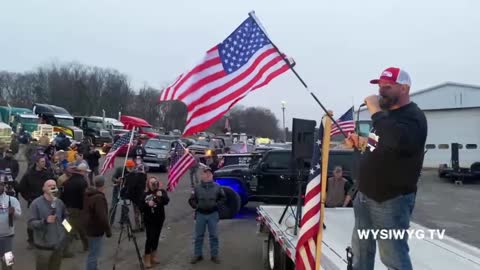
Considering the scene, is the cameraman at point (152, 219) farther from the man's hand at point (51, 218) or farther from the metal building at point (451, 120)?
the metal building at point (451, 120)

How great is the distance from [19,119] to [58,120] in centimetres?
439

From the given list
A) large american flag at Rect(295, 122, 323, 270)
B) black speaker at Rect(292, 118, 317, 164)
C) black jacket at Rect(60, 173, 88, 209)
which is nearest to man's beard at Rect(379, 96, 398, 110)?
large american flag at Rect(295, 122, 323, 270)

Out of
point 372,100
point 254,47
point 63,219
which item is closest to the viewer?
point 372,100

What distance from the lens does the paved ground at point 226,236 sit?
8.91m

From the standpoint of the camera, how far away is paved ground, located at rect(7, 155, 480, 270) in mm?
8914

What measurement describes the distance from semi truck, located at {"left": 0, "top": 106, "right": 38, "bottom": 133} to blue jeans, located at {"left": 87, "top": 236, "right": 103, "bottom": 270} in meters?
35.2

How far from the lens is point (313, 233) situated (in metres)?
4.11

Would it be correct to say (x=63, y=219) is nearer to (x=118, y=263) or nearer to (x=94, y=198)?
(x=94, y=198)

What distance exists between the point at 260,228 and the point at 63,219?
3795 millimetres

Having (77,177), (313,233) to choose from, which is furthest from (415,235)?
(77,177)

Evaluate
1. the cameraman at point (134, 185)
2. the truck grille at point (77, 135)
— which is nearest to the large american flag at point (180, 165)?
the cameraman at point (134, 185)

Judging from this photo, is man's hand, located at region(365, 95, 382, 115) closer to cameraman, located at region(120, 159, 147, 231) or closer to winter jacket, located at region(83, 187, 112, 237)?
winter jacket, located at region(83, 187, 112, 237)

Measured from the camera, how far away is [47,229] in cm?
659

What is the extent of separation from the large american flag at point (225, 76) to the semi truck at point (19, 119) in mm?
37608
